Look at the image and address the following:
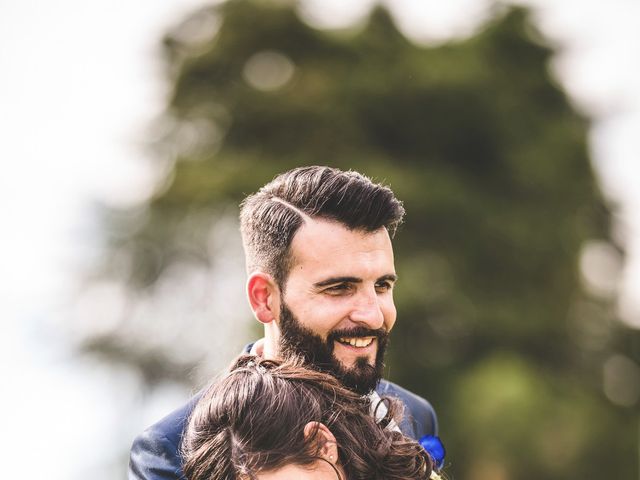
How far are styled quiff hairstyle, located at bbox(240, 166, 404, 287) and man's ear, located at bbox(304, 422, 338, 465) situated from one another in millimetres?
1046

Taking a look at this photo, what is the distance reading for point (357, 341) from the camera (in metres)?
4.92

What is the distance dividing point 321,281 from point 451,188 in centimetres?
1843

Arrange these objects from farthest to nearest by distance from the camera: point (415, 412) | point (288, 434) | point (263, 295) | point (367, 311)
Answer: point (415, 412) < point (263, 295) < point (367, 311) < point (288, 434)

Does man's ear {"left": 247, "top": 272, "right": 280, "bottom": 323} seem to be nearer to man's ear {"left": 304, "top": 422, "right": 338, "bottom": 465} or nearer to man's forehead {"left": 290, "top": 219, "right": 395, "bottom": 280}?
man's forehead {"left": 290, "top": 219, "right": 395, "bottom": 280}

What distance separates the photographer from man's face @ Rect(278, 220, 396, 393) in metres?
4.89

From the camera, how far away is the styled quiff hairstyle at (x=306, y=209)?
5078 millimetres

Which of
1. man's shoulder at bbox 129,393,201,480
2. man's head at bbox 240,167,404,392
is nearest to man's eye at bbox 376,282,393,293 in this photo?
man's head at bbox 240,167,404,392

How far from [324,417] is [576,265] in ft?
64.3

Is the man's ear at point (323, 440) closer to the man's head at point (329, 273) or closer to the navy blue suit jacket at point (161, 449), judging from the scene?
the man's head at point (329, 273)

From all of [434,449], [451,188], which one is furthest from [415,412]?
[451,188]

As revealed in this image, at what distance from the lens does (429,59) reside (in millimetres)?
24625

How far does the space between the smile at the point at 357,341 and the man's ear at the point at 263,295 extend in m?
0.46

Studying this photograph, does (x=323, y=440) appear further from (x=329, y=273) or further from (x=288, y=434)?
(x=329, y=273)

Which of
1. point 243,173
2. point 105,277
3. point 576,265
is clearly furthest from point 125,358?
point 576,265
